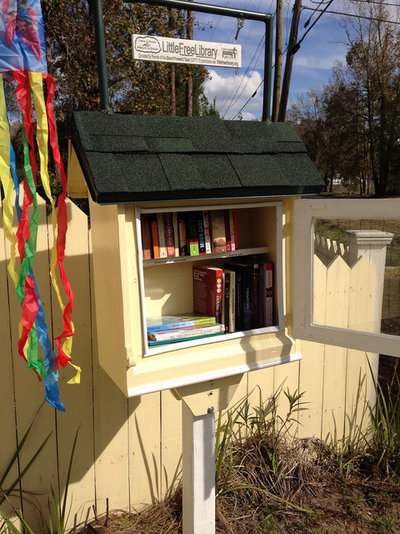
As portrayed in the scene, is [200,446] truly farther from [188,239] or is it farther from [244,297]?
[188,239]

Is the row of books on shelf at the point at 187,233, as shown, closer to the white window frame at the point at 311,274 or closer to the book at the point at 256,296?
the book at the point at 256,296

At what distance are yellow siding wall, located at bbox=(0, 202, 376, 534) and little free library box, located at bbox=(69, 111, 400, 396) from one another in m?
0.21

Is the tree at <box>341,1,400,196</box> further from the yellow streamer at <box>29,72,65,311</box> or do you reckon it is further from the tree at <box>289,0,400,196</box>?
the yellow streamer at <box>29,72,65,311</box>

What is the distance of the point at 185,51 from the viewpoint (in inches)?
73.3

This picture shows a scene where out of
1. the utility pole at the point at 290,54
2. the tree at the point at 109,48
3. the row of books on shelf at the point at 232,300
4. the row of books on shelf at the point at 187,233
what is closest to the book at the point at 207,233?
the row of books on shelf at the point at 187,233

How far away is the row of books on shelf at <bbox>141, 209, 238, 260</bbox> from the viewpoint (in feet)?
6.04

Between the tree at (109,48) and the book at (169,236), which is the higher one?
the tree at (109,48)

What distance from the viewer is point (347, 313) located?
2.85 m

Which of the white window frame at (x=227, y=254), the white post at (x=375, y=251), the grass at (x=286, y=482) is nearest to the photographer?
the white window frame at (x=227, y=254)

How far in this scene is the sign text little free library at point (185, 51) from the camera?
1.80 metres

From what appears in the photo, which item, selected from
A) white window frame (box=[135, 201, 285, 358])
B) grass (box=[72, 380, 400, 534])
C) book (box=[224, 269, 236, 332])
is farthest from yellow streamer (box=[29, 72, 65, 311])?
grass (box=[72, 380, 400, 534])

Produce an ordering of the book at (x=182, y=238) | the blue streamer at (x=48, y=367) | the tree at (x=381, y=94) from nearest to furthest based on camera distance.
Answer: the blue streamer at (x=48, y=367) < the book at (x=182, y=238) < the tree at (x=381, y=94)

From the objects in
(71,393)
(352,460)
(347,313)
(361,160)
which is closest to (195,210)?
(71,393)

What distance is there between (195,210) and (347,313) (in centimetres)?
148
